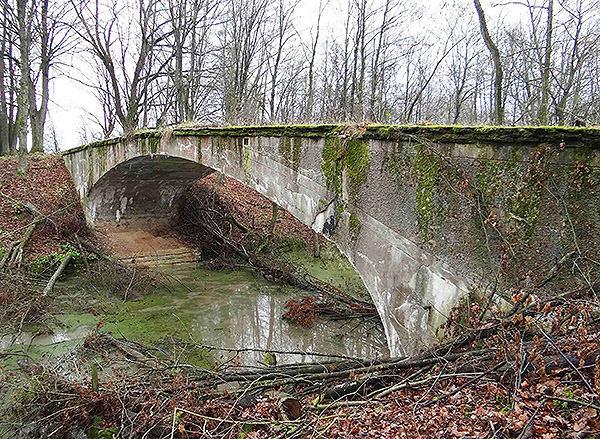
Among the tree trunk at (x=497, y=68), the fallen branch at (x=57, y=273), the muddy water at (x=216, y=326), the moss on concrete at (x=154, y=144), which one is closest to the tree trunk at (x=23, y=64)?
the fallen branch at (x=57, y=273)

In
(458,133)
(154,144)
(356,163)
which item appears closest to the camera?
(458,133)

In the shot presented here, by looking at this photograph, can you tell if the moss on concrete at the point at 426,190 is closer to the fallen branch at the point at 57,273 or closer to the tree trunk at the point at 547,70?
the fallen branch at the point at 57,273

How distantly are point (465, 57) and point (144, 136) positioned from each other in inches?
581

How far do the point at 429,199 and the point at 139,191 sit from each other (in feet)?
36.7

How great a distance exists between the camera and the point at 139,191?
40.9 feet

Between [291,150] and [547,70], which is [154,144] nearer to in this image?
[291,150]

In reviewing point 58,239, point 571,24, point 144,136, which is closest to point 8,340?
point 58,239

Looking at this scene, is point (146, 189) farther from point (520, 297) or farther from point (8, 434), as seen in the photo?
point (520, 297)

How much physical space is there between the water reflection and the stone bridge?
2.90m

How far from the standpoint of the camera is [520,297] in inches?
88.4

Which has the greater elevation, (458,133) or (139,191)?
(458,133)

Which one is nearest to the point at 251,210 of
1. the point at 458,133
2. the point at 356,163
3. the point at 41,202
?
the point at 41,202

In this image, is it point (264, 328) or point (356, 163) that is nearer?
point (356, 163)

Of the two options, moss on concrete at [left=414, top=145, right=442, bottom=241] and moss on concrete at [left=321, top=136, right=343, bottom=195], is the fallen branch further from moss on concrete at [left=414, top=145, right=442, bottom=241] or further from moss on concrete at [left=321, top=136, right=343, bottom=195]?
moss on concrete at [left=414, top=145, right=442, bottom=241]
